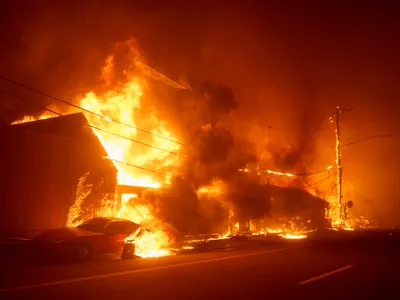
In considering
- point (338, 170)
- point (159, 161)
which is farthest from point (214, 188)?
point (338, 170)

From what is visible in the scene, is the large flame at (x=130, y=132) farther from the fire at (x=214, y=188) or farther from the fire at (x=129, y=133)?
the fire at (x=214, y=188)

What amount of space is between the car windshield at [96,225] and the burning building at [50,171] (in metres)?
3.46

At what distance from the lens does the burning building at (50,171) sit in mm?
16359

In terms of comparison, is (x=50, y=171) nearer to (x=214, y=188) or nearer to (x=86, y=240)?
(x=86, y=240)

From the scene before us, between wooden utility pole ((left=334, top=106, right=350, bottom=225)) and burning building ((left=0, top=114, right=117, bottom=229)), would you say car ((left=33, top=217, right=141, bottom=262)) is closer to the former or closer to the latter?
burning building ((left=0, top=114, right=117, bottom=229))

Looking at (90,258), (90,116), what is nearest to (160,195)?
(90,116)

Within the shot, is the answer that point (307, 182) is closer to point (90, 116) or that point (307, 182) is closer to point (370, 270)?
point (90, 116)

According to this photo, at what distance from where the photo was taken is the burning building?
1636cm

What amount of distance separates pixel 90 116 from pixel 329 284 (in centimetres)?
1687

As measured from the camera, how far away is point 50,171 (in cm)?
1747

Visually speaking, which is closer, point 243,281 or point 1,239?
point 243,281

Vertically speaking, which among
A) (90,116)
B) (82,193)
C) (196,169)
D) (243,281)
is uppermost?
(90,116)

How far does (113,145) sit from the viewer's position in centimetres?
2306

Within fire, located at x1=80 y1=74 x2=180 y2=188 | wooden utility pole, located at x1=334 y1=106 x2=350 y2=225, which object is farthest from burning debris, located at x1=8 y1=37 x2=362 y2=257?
wooden utility pole, located at x1=334 y1=106 x2=350 y2=225
